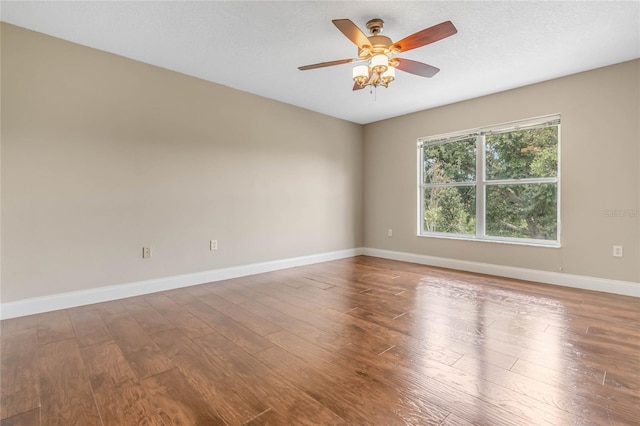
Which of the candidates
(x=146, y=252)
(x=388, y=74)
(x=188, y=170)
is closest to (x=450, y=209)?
(x=388, y=74)

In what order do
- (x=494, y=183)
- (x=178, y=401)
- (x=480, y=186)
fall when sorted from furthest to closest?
(x=480, y=186) < (x=494, y=183) < (x=178, y=401)

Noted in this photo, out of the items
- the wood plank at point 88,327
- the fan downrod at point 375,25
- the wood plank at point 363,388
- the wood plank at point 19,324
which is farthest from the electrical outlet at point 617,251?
the wood plank at point 19,324

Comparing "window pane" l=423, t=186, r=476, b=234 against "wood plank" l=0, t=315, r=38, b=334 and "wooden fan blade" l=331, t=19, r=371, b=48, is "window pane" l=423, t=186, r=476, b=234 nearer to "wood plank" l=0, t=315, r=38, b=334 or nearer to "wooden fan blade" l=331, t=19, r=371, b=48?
"wooden fan blade" l=331, t=19, r=371, b=48

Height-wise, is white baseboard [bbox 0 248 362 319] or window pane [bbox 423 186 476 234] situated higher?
window pane [bbox 423 186 476 234]

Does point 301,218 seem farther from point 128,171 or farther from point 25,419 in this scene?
point 25,419

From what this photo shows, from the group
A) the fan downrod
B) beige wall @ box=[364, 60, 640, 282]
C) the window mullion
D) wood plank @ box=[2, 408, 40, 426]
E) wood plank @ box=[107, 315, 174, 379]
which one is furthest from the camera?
the window mullion

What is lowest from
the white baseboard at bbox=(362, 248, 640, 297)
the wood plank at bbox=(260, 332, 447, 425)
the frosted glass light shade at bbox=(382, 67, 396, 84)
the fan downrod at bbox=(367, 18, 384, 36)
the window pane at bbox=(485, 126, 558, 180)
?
the wood plank at bbox=(260, 332, 447, 425)

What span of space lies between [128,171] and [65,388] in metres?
2.13

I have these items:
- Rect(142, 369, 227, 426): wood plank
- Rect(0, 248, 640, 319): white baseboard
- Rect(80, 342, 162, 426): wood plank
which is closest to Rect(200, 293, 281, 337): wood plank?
Rect(0, 248, 640, 319): white baseboard

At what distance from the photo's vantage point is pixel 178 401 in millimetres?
1449

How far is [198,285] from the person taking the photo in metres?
3.47

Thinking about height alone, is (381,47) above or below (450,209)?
above

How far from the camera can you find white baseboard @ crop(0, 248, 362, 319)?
2533 millimetres

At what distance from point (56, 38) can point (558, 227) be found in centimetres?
568
